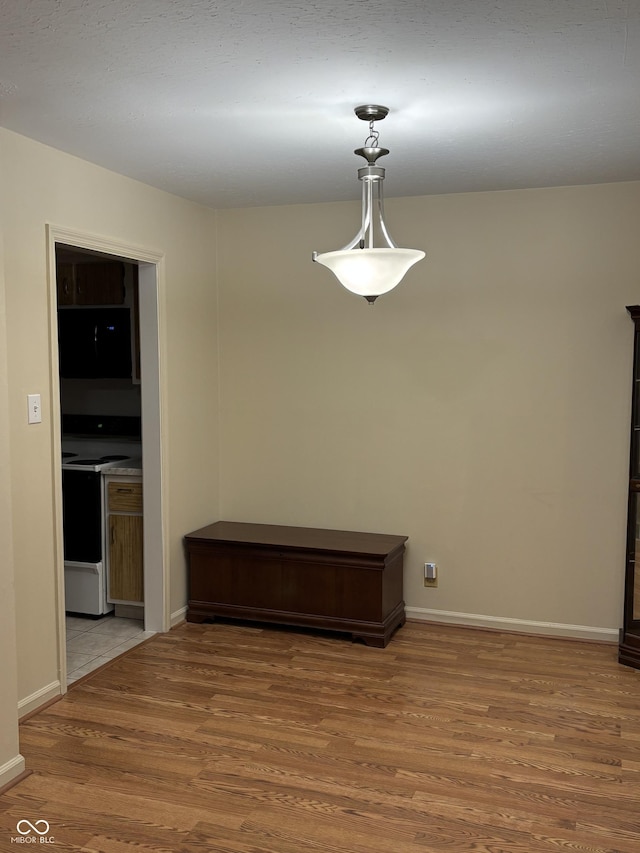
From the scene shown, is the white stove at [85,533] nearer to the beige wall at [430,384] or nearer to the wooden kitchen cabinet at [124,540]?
the wooden kitchen cabinet at [124,540]

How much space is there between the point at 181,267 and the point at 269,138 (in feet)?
4.79

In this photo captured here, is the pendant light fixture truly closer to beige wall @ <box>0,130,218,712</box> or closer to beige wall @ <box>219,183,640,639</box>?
beige wall @ <box>0,130,218,712</box>

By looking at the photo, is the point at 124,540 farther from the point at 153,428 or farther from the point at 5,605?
the point at 5,605

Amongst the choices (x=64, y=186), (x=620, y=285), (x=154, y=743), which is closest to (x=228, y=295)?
(x=64, y=186)

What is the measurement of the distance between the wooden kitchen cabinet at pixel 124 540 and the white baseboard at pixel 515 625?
64.1 inches

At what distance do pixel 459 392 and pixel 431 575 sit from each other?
109 cm

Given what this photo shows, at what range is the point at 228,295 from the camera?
5000 mm

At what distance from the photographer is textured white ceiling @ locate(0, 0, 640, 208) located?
214 centimetres

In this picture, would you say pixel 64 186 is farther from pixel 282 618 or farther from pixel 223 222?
pixel 282 618

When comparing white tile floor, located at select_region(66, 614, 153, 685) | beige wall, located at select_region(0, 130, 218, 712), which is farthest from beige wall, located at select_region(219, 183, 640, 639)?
white tile floor, located at select_region(66, 614, 153, 685)

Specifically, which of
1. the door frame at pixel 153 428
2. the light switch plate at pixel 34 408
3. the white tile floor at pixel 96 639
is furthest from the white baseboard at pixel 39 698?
the light switch plate at pixel 34 408

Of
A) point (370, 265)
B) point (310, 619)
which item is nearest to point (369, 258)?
point (370, 265)

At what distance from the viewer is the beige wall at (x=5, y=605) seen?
284 cm

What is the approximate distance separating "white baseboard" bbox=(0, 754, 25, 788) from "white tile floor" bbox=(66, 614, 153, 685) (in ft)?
2.83
